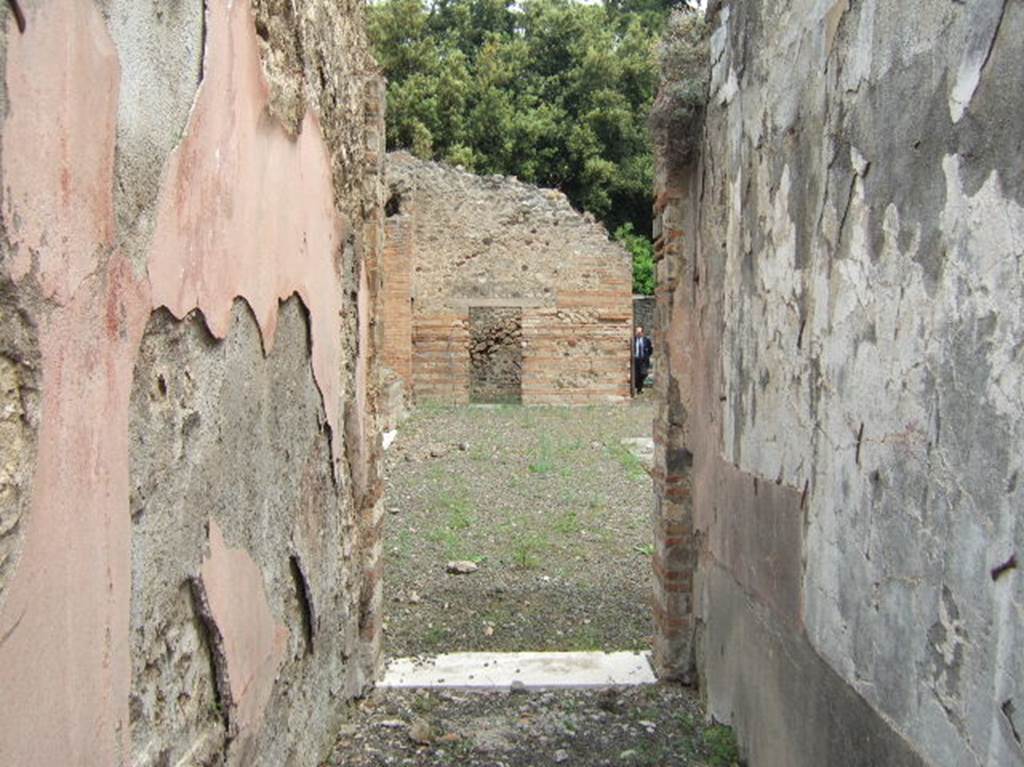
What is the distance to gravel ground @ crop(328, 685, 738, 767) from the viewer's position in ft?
9.52

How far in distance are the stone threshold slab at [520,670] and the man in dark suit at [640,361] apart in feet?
40.3

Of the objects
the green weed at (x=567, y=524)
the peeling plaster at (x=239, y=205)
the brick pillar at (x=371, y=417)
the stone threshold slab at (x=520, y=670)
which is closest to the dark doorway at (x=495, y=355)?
the green weed at (x=567, y=524)

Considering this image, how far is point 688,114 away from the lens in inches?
130

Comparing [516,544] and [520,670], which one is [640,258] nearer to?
[516,544]

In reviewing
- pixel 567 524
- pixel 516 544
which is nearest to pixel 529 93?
pixel 567 524

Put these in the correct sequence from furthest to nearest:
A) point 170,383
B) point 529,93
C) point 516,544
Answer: point 529,93, point 516,544, point 170,383

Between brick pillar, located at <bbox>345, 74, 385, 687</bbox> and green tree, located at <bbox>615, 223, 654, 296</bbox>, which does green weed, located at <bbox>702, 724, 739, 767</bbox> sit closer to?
brick pillar, located at <bbox>345, 74, 385, 687</bbox>

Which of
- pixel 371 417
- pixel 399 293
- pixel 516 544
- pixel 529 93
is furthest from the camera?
pixel 529 93

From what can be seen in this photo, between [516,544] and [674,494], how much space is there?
2.12 metres

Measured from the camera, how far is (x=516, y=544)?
546 cm

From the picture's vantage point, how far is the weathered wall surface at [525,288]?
14.3 meters

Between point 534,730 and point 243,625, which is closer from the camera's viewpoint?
point 243,625

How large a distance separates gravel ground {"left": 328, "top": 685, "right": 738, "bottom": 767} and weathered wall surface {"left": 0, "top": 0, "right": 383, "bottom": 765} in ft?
0.81

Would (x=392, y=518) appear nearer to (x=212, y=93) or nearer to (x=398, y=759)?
(x=398, y=759)
